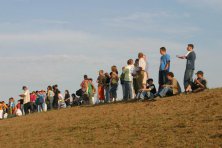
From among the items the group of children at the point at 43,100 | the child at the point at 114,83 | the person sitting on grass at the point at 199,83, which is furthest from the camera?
the group of children at the point at 43,100

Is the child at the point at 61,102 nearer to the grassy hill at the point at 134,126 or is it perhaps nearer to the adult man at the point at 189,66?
the grassy hill at the point at 134,126

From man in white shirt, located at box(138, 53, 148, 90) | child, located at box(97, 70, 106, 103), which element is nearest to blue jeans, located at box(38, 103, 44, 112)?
child, located at box(97, 70, 106, 103)

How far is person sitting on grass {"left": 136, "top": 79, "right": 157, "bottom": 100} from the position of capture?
71.6ft

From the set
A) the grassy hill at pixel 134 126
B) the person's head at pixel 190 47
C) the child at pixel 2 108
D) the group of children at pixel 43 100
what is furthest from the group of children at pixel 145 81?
the child at pixel 2 108

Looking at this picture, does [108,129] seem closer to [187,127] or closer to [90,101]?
[187,127]

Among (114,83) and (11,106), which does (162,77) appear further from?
(11,106)

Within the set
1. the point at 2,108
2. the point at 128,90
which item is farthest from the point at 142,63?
the point at 2,108

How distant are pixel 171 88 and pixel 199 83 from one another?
1.39 meters

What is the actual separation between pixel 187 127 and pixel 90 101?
12595 mm

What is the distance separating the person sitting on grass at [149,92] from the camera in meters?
21.8

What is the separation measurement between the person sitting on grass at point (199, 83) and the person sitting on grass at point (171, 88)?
2.45ft

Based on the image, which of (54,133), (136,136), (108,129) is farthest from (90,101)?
(136,136)

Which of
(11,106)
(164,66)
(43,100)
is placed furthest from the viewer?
(11,106)

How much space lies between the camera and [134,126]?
1694 centimetres
